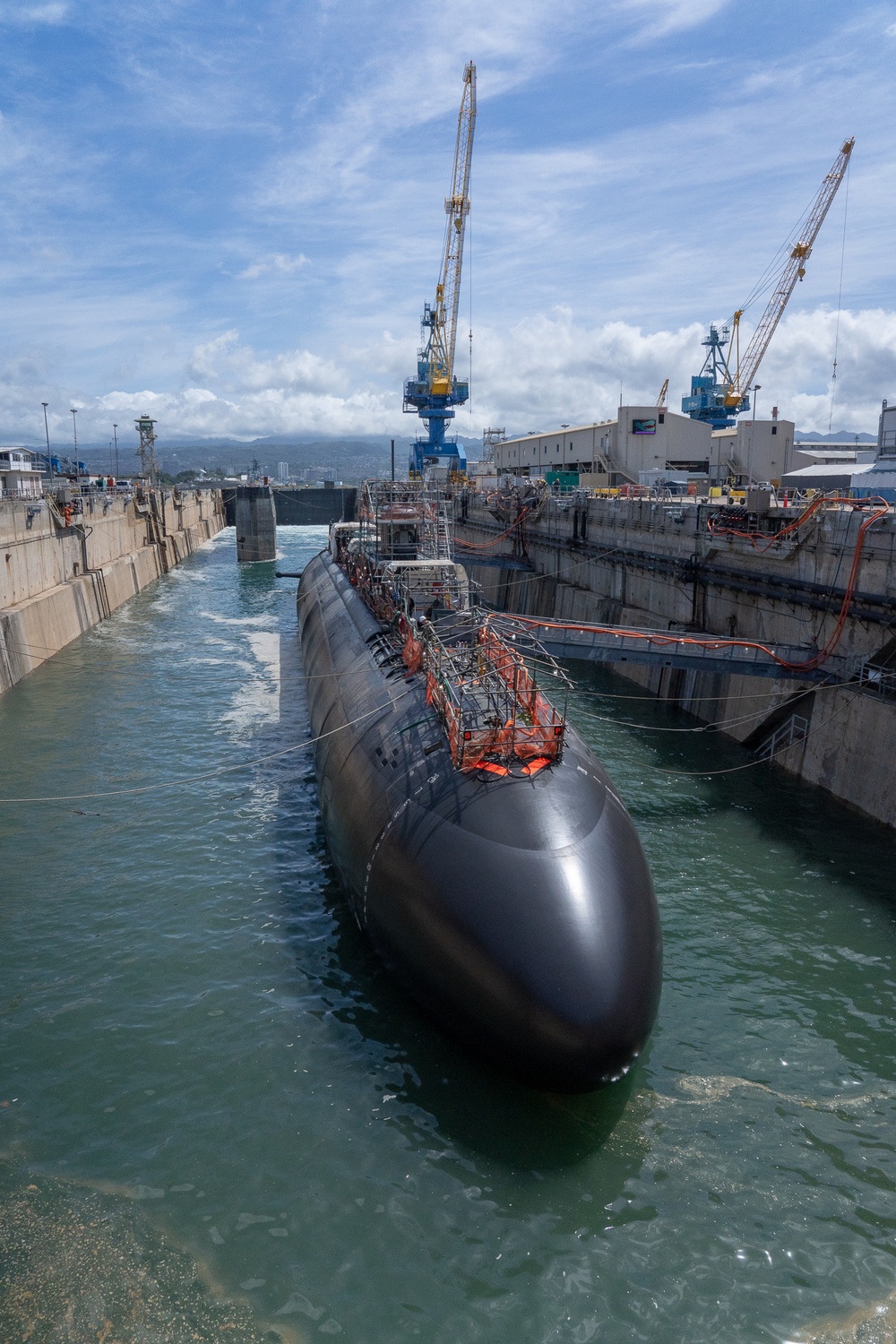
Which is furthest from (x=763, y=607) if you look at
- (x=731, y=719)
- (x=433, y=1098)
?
(x=433, y=1098)

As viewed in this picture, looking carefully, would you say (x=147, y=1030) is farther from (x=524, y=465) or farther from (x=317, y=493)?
(x=317, y=493)

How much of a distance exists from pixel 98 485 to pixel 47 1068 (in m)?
101

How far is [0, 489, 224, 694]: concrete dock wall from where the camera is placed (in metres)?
42.2

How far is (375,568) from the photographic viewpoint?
1382 inches

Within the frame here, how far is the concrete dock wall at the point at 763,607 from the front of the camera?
87.1ft

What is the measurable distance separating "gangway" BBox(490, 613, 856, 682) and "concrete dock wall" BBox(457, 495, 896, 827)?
885 mm

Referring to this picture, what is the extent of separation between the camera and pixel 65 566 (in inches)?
2131

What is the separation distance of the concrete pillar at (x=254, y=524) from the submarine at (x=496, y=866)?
2846 inches

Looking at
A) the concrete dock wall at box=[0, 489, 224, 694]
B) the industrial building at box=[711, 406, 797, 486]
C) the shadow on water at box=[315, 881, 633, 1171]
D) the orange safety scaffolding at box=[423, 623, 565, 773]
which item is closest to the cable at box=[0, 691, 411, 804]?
the orange safety scaffolding at box=[423, 623, 565, 773]

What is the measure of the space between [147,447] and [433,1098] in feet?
388

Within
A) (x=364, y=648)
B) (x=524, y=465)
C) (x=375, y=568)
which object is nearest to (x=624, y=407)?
(x=524, y=465)

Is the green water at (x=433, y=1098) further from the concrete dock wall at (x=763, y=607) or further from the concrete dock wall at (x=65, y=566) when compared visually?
the concrete dock wall at (x=65, y=566)

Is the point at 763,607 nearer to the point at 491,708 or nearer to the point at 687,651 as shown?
the point at 687,651

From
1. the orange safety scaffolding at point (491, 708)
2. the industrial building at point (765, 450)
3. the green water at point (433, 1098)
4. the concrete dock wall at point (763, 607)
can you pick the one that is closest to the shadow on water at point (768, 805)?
the green water at point (433, 1098)
